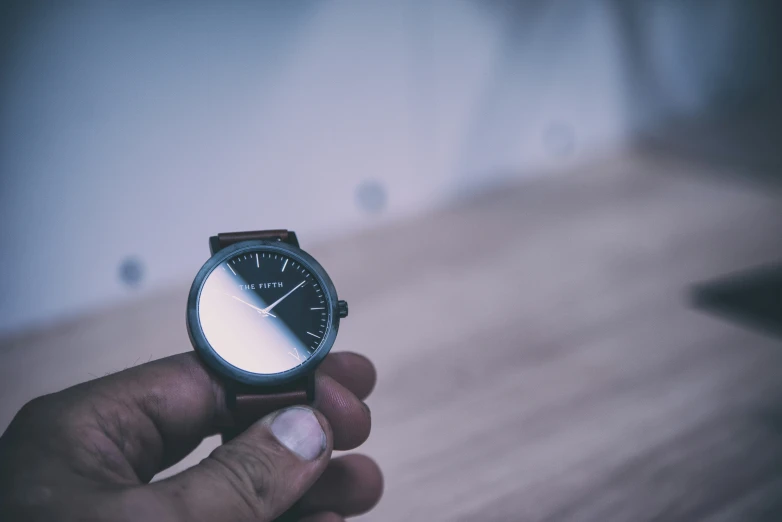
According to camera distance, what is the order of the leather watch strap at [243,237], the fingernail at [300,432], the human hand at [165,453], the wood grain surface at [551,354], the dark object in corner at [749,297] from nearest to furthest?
the human hand at [165,453]
the fingernail at [300,432]
the leather watch strap at [243,237]
the wood grain surface at [551,354]
the dark object in corner at [749,297]

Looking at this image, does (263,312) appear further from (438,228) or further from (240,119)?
(438,228)

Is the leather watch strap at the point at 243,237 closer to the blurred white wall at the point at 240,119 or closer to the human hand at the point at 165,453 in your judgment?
the human hand at the point at 165,453

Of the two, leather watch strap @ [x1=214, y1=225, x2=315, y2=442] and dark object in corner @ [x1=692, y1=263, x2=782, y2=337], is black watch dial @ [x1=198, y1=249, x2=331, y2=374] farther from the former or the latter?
dark object in corner @ [x1=692, y1=263, x2=782, y2=337]

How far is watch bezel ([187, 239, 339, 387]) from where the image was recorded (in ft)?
2.47

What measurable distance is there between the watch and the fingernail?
2.7 inches

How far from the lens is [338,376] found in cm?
90

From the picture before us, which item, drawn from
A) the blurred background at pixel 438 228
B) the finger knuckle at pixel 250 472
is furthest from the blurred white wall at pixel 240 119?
the finger knuckle at pixel 250 472

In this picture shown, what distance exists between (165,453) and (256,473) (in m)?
0.21

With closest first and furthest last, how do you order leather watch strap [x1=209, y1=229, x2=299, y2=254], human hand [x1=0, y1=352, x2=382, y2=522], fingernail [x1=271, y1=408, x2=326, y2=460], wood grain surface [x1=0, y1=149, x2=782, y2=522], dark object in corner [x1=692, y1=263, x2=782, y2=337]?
human hand [x1=0, y1=352, x2=382, y2=522] < fingernail [x1=271, y1=408, x2=326, y2=460] < leather watch strap [x1=209, y1=229, x2=299, y2=254] < wood grain surface [x1=0, y1=149, x2=782, y2=522] < dark object in corner [x1=692, y1=263, x2=782, y2=337]

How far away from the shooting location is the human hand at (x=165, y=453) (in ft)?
1.87

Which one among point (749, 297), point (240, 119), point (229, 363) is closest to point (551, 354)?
point (749, 297)

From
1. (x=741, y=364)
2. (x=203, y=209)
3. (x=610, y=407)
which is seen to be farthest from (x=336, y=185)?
(x=741, y=364)

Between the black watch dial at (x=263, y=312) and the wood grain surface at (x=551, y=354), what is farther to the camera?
the wood grain surface at (x=551, y=354)

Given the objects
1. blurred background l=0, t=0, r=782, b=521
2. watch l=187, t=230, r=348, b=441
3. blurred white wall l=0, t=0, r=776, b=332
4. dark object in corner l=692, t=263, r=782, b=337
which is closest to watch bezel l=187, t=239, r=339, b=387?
watch l=187, t=230, r=348, b=441
